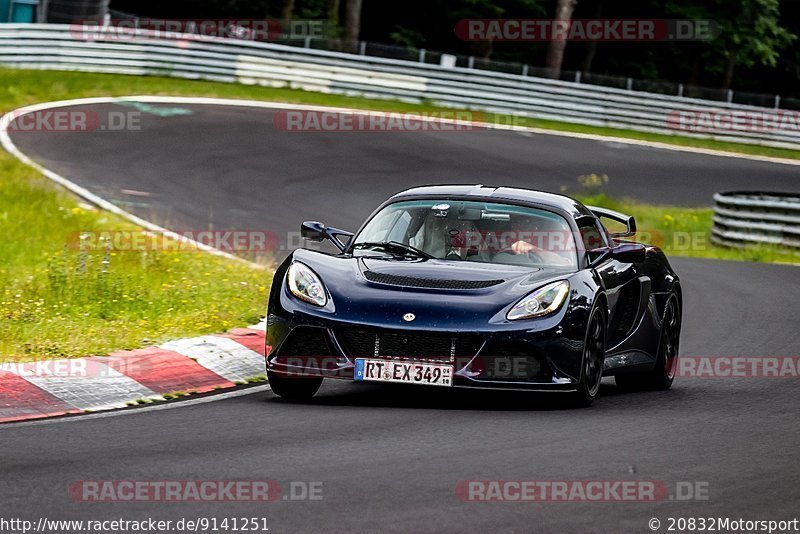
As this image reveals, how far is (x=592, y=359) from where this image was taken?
27.3 feet

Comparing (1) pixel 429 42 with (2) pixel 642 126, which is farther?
(1) pixel 429 42

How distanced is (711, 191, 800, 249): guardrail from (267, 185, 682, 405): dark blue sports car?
1284 cm

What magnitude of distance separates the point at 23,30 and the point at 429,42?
23.3 m

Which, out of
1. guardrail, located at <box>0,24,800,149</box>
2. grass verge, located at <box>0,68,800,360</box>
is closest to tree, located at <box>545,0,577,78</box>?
guardrail, located at <box>0,24,800,149</box>

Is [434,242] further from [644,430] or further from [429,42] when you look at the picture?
[429,42]

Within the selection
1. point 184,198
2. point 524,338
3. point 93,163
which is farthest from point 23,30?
point 524,338

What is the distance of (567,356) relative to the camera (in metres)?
7.96

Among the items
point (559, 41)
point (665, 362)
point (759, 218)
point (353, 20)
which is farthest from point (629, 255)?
point (559, 41)

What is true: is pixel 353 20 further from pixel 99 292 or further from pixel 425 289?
pixel 425 289

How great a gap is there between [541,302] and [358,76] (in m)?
25.1

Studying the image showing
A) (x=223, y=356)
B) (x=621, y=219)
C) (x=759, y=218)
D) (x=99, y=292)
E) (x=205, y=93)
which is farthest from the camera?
(x=205, y=93)

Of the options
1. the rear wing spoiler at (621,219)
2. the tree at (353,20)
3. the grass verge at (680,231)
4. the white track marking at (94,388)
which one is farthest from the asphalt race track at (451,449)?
the tree at (353,20)

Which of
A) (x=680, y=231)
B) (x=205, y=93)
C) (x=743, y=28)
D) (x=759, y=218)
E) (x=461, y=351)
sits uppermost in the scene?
(x=743, y=28)

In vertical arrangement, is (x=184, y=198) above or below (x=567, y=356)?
below
